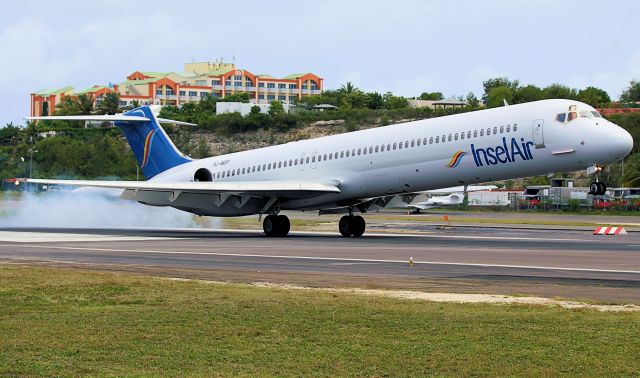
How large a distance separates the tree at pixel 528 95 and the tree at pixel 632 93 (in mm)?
19545

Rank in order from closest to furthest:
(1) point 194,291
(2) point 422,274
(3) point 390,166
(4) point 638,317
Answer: (4) point 638,317 → (1) point 194,291 → (2) point 422,274 → (3) point 390,166

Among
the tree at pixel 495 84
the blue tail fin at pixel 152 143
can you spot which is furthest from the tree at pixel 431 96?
the blue tail fin at pixel 152 143

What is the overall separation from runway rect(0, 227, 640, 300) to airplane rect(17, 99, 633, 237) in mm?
1867

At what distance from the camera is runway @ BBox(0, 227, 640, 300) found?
22328mm

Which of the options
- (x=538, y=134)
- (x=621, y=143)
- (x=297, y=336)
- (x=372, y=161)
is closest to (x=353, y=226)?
(x=372, y=161)

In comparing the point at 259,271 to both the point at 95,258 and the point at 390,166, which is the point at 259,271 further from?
the point at 390,166

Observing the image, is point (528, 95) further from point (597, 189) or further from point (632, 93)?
point (597, 189)

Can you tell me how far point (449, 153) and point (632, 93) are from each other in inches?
3927

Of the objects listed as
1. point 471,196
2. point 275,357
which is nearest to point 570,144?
point 275,357

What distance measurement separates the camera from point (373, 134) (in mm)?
41625

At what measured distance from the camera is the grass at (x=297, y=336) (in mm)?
12102

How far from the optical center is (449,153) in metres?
38.2

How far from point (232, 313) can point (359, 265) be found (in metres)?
10.7

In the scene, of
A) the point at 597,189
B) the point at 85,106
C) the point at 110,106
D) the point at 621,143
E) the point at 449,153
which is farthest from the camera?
the point at 110,106
